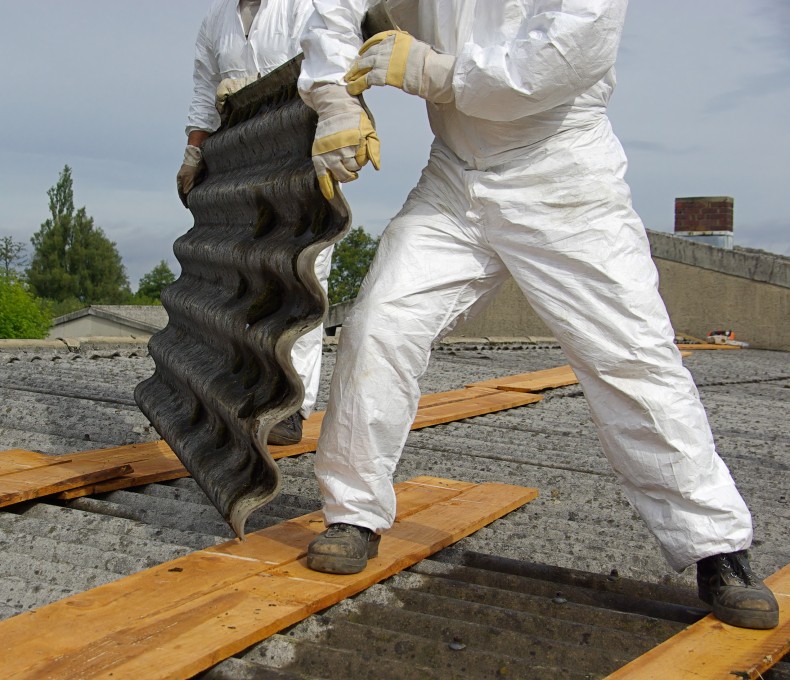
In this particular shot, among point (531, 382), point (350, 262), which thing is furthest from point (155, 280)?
point (531, 382)

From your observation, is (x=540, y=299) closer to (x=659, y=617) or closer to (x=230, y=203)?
(x=659, y=617)

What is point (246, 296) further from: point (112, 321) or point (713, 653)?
point (112, 321)

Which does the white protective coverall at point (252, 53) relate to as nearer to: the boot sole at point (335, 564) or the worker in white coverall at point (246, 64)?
the worker in white coverall at point (246, 64)

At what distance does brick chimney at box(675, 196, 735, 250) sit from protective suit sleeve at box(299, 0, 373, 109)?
1411 cm

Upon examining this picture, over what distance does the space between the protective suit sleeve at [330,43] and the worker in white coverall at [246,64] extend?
1190mm

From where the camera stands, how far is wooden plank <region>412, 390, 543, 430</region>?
4539mm

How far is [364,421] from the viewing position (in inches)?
91.0

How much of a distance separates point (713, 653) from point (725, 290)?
38.4ft

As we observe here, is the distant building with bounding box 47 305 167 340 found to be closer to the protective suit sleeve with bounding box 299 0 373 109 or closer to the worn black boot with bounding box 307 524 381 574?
the protective suit sleeve with bounding box 299 0 373 109

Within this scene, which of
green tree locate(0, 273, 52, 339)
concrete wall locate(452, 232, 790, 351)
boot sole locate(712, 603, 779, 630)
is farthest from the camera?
green tree locate(0, 273, 52, 339)

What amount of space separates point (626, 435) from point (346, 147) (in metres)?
0.94

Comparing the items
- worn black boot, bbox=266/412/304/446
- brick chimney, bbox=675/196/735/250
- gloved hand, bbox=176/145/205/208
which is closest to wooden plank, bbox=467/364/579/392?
worn black boot, bbox=266/412/304/446

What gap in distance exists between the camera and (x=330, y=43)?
7.86 feet

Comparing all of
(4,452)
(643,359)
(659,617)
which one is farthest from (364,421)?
(4,452)
